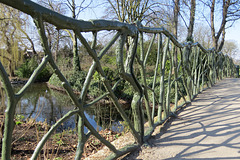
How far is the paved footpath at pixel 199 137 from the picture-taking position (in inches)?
62.2

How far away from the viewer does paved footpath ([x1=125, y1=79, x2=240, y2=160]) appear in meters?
1.58

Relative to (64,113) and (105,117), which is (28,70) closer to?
(64,113)

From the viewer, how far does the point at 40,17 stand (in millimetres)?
828

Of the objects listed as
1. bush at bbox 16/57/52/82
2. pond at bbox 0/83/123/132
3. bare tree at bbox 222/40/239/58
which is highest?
bare tree at bbox 222/40/239/58

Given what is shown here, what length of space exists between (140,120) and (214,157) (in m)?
0.69

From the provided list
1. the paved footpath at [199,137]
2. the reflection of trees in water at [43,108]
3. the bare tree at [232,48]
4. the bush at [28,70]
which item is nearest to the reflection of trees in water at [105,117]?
the reflection of trees in water at [43,108]

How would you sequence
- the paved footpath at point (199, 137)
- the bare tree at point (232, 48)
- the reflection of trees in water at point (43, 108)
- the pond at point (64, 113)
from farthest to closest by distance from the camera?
the bare tree at point (232, 48) → the reflection of trees in water at point (43, 108) → the pond at point (64, 113) → the paved footpath at point (199, 137)

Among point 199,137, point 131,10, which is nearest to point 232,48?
point 131,10

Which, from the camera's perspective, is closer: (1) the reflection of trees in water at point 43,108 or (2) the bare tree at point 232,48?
(1) the reflection of trees in water at point 43,108

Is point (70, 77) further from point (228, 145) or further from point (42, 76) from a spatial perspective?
point (228, 145)

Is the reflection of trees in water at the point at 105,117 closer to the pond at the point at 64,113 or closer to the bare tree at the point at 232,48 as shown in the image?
the pond at the point at 64,113

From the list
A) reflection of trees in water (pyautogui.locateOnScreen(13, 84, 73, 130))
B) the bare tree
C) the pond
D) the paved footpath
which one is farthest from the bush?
the bare tree

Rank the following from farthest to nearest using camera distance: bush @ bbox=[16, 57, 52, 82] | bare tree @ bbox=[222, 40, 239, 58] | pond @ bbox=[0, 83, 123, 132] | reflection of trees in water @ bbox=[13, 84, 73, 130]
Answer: bare tree @ bbox=[222, 40, 239, 58], bush @ bbox=[16, 57, 52, 82], reflection of trees in water @ bbox=[13, 84, 73, 130], pond @ bbox=[0, 83, 123, 132]

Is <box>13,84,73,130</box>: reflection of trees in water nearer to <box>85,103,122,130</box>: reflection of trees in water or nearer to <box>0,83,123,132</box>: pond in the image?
<box>0,83,123,132</box>: pond
